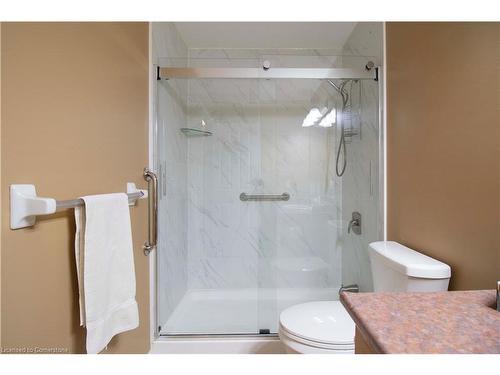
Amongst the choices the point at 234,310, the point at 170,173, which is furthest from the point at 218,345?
the point at 170,173

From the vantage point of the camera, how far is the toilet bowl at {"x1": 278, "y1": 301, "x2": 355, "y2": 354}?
110 centimetres

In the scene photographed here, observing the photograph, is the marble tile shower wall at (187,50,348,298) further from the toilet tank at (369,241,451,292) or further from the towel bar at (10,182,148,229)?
the towel bar at (10,182,148,229)

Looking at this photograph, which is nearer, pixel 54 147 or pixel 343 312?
pixel 54 147

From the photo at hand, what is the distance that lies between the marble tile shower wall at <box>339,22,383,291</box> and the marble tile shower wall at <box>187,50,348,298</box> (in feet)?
0.26

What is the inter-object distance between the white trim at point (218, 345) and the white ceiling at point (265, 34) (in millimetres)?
2098

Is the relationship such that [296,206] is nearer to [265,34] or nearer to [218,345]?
[218,345]

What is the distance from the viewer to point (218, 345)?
5.44 feet

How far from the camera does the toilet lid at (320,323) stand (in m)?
1.13

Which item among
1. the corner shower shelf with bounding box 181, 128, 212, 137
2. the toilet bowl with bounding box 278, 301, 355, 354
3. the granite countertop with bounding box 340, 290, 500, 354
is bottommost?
the toilet bowl with bounding box 278, 301, 355, 354

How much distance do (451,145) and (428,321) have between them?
0.77 meters

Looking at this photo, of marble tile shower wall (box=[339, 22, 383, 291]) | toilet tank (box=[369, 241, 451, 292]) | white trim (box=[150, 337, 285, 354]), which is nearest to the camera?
toilet tank (box=[369, 241, 451, 292])

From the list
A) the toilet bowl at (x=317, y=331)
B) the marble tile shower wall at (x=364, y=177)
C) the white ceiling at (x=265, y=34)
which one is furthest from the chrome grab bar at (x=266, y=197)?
the white ceiling at (x=265, y=34)

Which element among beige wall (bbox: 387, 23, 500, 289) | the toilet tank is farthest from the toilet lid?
beige wall (bbox: 387, 23, 500, 289)

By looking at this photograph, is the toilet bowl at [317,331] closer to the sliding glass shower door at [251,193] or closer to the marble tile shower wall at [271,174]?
the sliding glass shower door at [251,193]
